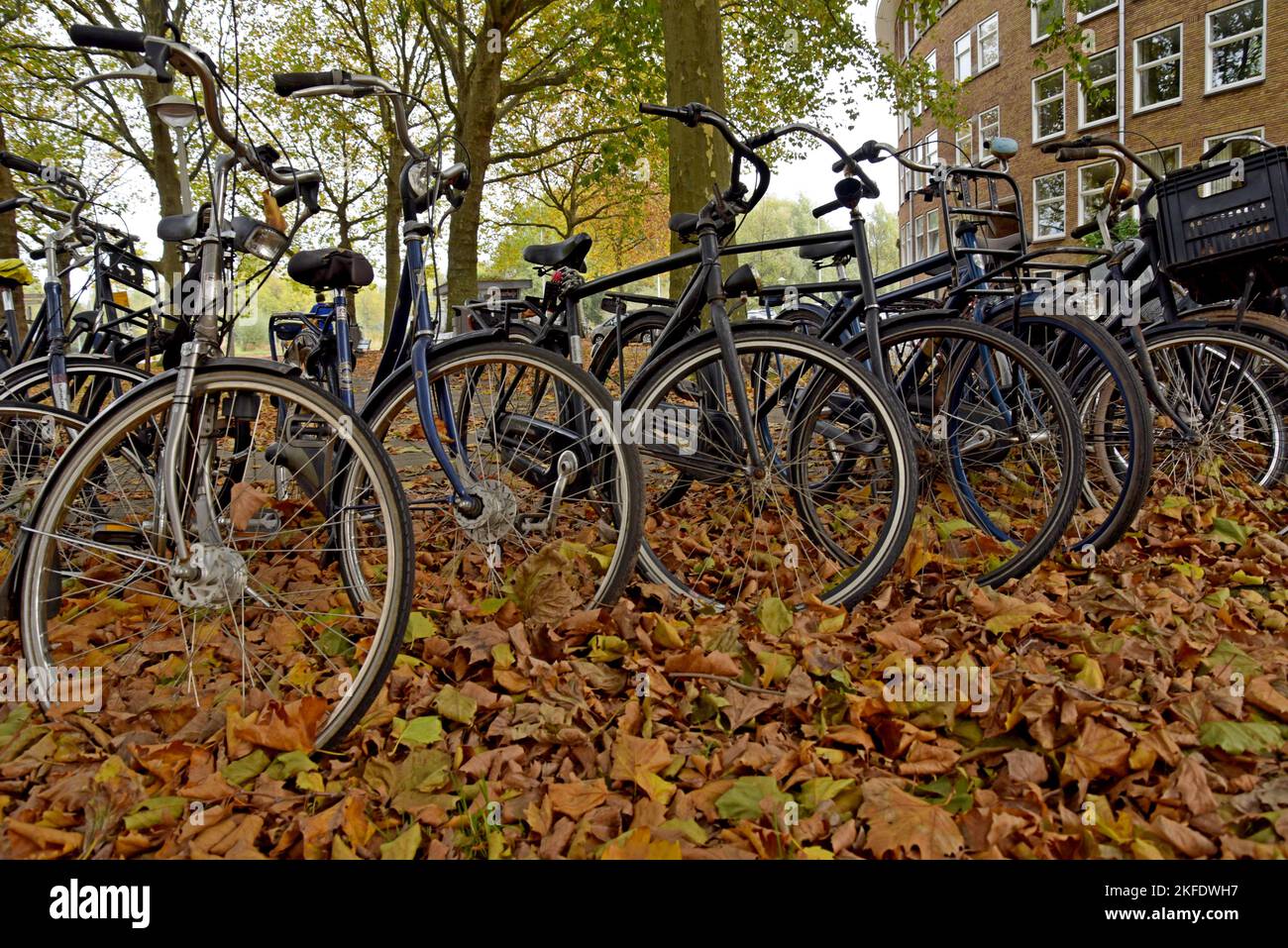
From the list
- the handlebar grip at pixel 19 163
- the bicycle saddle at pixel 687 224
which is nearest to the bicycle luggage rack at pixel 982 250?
the bicycle saddle at pixel 687 224

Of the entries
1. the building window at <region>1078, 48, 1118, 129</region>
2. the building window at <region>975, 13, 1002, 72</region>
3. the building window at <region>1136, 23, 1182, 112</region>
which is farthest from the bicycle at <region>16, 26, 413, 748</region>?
the building window at <region>975, 13, 1002, 72</region>

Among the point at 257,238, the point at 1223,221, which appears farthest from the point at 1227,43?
the point at 257,238

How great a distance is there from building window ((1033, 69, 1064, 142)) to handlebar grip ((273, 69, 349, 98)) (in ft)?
77.7

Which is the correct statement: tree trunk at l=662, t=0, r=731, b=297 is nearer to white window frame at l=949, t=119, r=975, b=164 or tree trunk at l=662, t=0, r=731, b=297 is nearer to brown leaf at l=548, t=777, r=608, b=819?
white window frame at l=949, t=119, r=975, b=164

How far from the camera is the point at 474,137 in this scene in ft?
37.8

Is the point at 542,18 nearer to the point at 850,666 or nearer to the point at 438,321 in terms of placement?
the point at 438,321

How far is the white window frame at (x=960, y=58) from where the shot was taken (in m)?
25.9

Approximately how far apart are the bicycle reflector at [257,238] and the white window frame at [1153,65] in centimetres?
2282

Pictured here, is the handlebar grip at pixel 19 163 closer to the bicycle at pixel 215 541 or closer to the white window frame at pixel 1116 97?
the bicycle at pixel 215 541

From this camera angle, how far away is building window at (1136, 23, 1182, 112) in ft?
64.8

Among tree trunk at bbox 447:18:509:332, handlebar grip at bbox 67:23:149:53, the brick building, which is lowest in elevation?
handlebar grip at bbox 67:23:149:53

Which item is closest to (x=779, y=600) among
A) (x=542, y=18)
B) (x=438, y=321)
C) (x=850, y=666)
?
(x=850, y=666)

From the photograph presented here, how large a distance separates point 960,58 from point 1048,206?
6803mm

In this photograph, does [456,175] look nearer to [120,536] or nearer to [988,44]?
[120,536]
